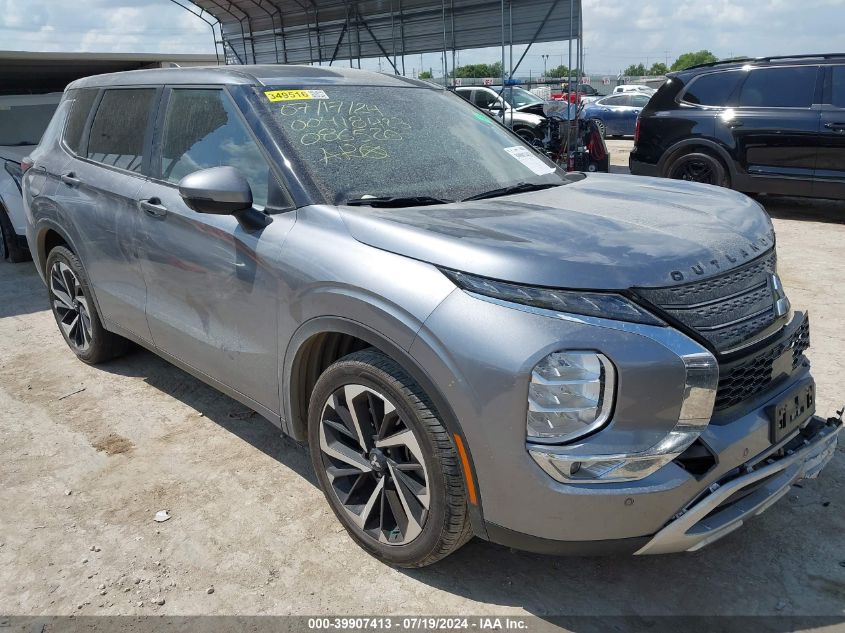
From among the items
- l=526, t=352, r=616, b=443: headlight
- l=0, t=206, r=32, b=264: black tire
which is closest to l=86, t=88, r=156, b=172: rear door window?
l=526, t=352, r=616, b=443: headlight

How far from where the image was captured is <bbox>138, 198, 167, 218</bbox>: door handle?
3.43 meters

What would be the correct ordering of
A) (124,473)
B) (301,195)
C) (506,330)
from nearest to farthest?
(506,330), (301,195), (124,473)

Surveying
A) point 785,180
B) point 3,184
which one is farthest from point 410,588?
point 785,180

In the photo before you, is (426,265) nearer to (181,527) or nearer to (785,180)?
(181,527)

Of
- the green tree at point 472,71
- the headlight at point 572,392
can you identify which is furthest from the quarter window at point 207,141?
the green tree at point 472,71

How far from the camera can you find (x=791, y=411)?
2.48 metres

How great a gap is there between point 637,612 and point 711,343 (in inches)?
38.8

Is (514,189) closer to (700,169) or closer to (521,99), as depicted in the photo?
(700,169)

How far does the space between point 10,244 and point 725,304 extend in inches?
299

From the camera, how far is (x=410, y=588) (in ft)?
8.57

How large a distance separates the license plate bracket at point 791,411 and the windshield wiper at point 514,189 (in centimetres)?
141

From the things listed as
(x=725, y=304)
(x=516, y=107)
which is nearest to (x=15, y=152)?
(x=725, y=304)

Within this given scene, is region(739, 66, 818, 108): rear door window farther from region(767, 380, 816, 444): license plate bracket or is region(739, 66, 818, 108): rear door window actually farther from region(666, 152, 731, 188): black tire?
region(767, 380, 816, 444): license plate bracket

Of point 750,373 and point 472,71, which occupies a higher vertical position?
point 472,71
